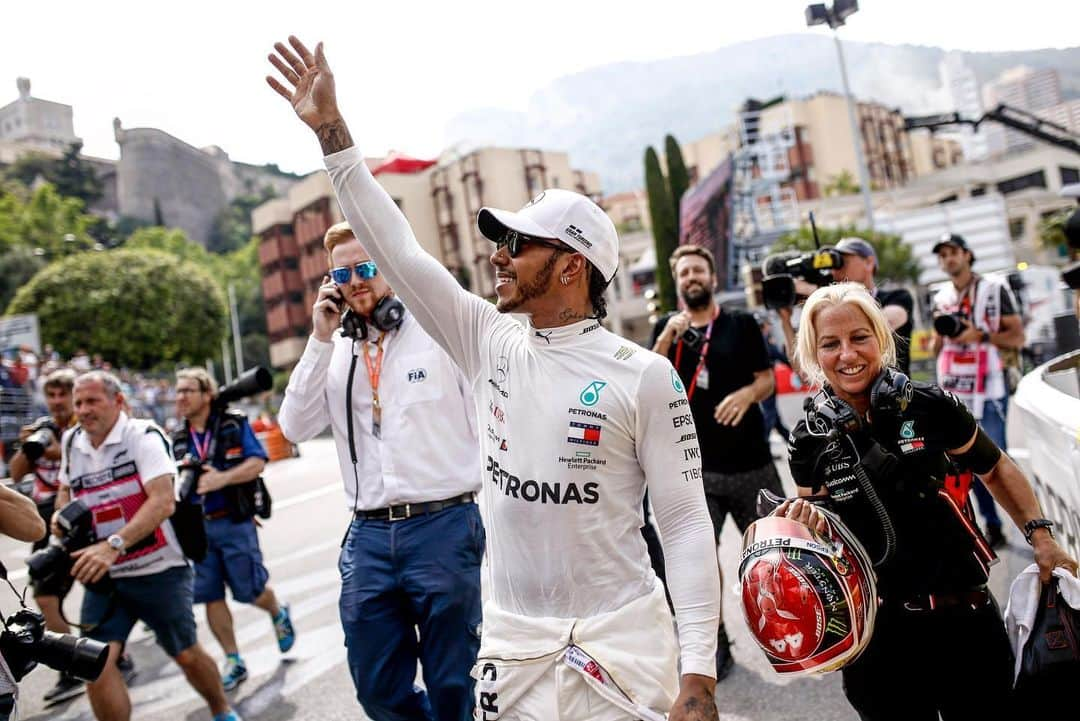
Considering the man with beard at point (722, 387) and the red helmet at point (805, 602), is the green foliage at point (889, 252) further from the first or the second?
the red helmet at point (805, 602)

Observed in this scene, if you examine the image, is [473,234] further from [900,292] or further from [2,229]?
[900,292]

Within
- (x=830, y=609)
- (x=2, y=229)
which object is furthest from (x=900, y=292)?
(x=2, y=229)

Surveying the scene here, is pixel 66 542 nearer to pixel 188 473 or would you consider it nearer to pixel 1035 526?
pixel 188 473

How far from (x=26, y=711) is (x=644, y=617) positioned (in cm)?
536

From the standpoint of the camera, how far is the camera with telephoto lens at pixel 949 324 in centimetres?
656

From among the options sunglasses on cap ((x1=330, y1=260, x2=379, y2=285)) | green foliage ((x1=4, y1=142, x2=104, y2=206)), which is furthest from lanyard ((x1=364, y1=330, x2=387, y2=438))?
green foliage ((x1=4, y1=142, x2=104, y2=206))

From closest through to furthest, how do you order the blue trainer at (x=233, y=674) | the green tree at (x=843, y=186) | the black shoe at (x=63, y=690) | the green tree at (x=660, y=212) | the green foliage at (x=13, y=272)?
the blue trainer at (x=233, y=674)
the black shoe at (x=63, y=690)
the green tree at (x=660, y=212)
the green foliage at (x=13, y=272)
the green tree at (x=843, y=186)

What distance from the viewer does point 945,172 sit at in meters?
75.7

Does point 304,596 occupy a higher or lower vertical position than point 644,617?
lower

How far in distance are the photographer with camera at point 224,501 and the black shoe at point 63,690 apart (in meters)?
0.92

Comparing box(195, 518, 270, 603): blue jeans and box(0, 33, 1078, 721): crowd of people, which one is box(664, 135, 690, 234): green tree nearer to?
box(195, 518, 270, 603): blue jeans

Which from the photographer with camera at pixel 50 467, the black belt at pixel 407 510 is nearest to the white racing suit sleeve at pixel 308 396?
the black belt at pixel 407 510

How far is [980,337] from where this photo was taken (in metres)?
6.78

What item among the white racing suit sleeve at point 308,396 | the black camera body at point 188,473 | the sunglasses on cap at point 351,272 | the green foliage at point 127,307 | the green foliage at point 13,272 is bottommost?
the black camera body at point 188,473
